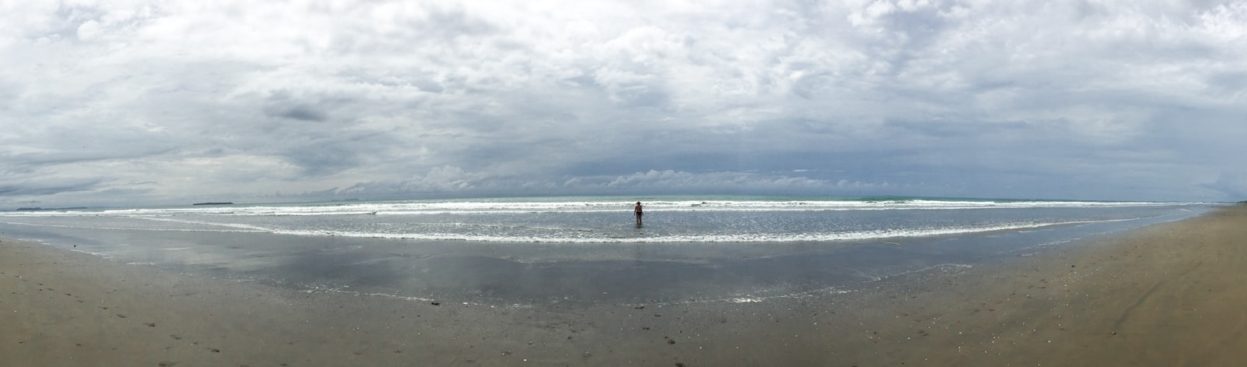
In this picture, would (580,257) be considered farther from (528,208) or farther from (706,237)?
(528,208)

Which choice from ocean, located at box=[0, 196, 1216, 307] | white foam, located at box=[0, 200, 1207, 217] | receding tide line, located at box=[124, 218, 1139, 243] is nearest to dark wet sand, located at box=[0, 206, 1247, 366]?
ocean, located at box=[0, 196, 1216, 307]

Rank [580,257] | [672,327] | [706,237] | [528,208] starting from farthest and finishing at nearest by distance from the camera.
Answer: [528,208] → [706,237] → [580,257] → [672,327]

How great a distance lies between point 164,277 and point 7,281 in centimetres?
247

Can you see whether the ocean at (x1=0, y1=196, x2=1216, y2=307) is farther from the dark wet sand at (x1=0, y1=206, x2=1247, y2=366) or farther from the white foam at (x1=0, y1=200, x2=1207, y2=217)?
the white foam at (x1=0, y1=200, x2=1207, y2=217)

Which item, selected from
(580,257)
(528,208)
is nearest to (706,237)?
(580,257)

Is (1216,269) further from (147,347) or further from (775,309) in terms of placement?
(147,347)

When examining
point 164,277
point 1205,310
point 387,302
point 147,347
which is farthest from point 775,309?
point 164,277

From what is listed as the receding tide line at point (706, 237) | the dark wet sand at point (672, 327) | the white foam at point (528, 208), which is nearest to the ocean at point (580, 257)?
the receding tide line at point (706, 237)

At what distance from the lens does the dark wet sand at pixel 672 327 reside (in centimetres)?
632

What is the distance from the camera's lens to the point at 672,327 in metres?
7.74

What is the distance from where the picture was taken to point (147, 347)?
6.79m

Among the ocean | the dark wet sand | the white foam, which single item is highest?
the white foam

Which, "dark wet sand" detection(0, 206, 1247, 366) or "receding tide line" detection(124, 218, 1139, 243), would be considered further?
"receding tide line" detection(124, 218, 1139, 243)

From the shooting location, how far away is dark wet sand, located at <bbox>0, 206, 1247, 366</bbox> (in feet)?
20.7
